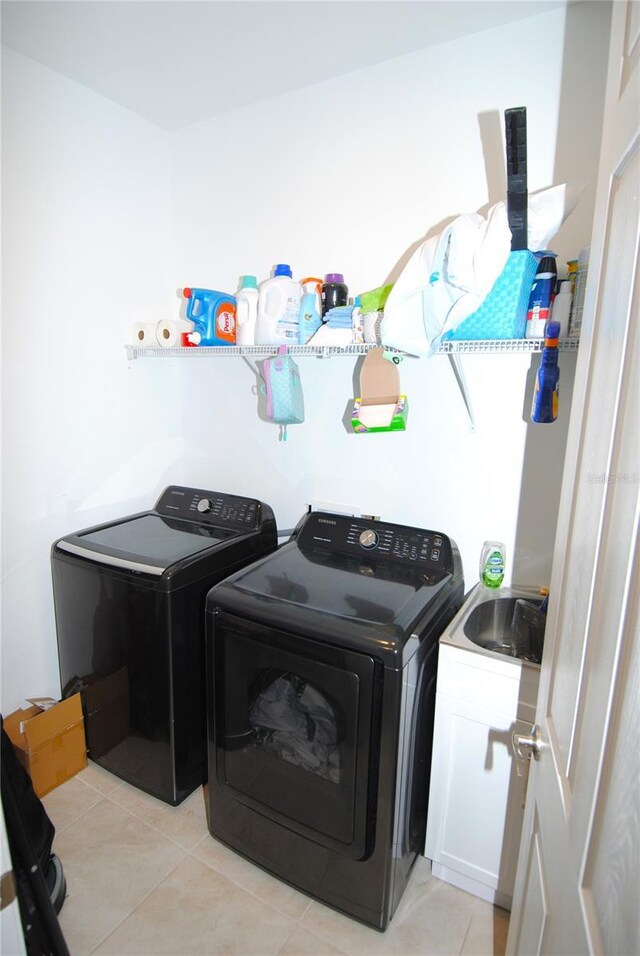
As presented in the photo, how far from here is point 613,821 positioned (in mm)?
553

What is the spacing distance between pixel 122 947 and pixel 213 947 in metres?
0.25

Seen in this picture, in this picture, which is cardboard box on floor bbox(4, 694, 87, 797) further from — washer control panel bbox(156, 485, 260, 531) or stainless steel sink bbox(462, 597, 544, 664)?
stainless steel sink bbox(462, 597, 544, 664)

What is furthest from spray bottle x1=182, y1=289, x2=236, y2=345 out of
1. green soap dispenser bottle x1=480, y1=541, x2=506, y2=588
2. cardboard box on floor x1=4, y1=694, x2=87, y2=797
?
cardboard box on floor x1=4, y1=694, x2=87, y2=797

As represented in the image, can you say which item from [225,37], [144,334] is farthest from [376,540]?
[225,37]

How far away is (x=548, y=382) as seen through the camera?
1420 millimetres

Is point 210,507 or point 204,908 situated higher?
point 210,507

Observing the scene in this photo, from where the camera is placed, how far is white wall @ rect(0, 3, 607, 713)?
1.64 meters

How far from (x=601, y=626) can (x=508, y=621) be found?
3.74ft

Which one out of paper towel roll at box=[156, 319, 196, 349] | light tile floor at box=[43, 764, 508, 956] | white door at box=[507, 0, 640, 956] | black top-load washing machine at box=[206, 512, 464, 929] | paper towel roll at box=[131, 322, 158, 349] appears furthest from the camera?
paper towel roll at box=[131, 322, 158, 349]

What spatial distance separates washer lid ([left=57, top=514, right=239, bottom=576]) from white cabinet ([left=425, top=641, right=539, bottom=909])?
0.97 m

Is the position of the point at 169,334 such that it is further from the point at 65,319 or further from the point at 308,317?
the point at 308,317

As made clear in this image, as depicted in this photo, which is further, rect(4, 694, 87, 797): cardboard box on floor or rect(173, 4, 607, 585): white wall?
rect(4, 694, 87, 797): cardboard box on floor

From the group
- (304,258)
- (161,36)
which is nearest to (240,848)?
(304,258)

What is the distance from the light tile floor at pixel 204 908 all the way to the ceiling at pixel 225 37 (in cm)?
A: 266
